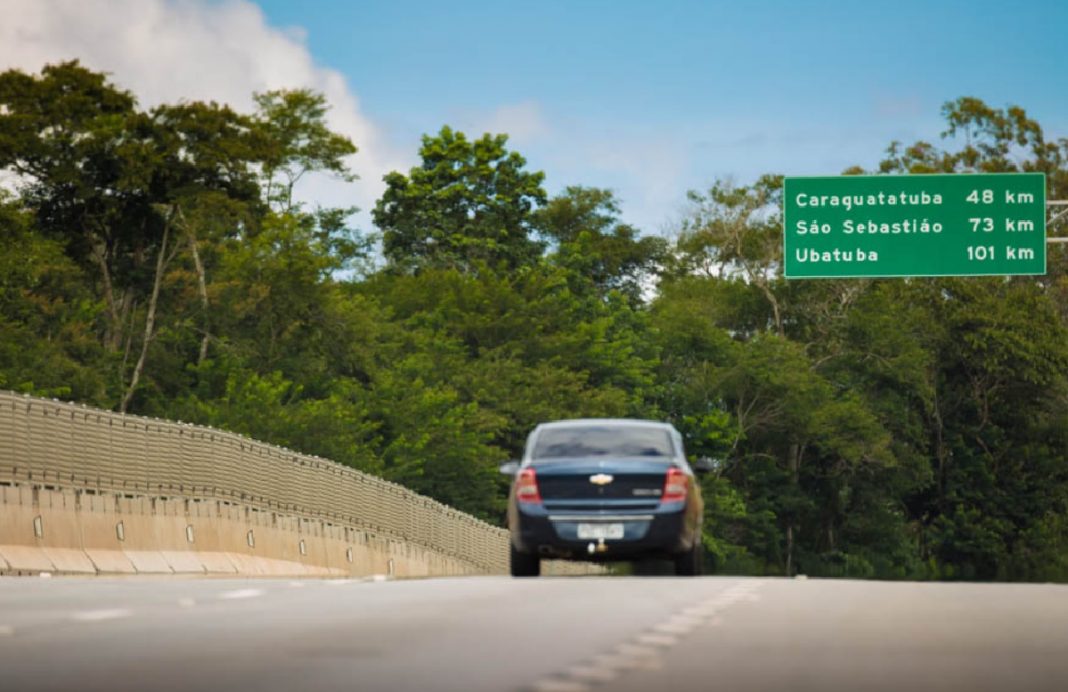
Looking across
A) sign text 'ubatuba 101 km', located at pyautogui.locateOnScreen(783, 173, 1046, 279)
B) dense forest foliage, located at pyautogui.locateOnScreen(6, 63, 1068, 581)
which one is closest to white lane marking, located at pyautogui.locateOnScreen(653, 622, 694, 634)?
sign text 'ubatuba 101 km', located at pyautogui.locateOnScreen(783, 173, 1046, 279)

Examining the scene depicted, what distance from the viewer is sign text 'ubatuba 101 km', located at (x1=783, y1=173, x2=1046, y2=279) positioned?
5062cm

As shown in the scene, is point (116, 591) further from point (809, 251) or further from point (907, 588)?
point (809, 251)

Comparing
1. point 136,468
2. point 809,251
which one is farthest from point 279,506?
point 809,251

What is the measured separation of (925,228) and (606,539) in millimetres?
28738

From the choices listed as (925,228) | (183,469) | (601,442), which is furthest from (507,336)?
(601,442)

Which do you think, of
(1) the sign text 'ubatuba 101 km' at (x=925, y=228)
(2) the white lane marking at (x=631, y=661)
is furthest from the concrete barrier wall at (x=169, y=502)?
(2) the white lane marking at (x=631, y=661)

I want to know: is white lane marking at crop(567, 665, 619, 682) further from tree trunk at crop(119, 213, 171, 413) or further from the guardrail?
tree trunk at crop(119, 213, 171, 413)

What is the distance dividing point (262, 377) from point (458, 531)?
17.2 meters

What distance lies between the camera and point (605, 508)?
77.3 ft

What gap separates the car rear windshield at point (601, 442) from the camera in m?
24.1

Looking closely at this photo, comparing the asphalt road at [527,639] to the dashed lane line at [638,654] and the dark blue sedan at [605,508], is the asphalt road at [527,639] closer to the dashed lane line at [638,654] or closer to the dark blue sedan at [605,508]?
the dashed lane line at [638,654]

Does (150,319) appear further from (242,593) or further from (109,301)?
(242,593)

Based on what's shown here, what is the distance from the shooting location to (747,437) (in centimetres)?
9650

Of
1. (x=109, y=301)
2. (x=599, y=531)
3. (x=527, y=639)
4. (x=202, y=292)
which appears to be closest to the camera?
(x=527, y=639)
